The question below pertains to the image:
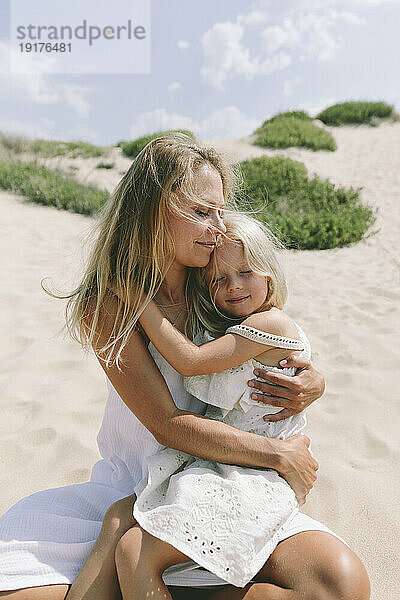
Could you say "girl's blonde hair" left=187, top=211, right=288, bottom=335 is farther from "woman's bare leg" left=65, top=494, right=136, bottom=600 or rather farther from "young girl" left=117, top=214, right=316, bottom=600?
Result: "woman's bare leg" left=65, top=494, right=136, bottom=600

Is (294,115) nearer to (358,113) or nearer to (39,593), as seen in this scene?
(358,113)

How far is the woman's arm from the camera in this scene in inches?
68.2

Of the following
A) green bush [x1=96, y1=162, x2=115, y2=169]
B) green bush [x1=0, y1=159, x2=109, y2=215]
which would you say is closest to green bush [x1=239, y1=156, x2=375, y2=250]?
green bush [x1=0, y1=159, x2=109, y2=215]

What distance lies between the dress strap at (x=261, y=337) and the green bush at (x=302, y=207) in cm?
519

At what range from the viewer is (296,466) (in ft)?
5.75

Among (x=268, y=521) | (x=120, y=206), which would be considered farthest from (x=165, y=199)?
(x=268, y=521)

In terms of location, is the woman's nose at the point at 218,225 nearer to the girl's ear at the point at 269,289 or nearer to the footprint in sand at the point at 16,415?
the girl's ear at the point at 269,289

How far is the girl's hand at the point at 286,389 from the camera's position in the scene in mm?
1880

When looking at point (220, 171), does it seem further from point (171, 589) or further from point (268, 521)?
point (171, 589)

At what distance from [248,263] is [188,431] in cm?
64

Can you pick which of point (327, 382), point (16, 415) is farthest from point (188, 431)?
point (327, 382)

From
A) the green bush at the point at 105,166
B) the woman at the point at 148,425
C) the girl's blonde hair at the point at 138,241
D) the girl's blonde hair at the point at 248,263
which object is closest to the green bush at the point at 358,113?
the green bush at the point at 105,166

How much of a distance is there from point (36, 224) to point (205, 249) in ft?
22.6

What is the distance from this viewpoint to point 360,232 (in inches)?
343
